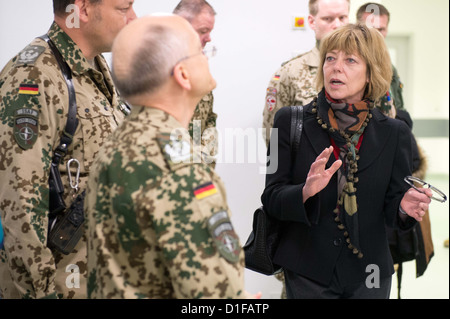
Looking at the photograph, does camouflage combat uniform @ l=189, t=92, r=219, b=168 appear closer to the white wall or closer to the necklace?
the white wall

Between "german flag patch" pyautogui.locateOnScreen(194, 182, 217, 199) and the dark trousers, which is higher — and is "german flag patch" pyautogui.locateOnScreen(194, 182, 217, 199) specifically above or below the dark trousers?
above

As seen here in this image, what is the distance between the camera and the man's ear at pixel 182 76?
139cm

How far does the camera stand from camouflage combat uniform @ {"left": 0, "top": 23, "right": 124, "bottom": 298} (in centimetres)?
183

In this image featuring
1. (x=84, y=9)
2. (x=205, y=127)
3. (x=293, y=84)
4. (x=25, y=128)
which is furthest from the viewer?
(x=293, y=84)

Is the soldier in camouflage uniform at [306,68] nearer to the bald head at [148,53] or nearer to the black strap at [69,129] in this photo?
the black strap at [69,129]

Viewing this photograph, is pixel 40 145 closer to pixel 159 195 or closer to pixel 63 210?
pixel 63 210

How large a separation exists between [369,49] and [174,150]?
4.48ft

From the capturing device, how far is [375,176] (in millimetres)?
2307

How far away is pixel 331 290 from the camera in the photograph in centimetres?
224

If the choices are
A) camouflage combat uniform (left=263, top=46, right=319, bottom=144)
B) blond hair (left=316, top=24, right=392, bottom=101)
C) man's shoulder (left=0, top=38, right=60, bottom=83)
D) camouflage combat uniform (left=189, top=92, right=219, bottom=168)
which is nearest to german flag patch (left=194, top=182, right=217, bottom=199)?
man's shoulder (left=0, top=38, right=60, bottom=83)

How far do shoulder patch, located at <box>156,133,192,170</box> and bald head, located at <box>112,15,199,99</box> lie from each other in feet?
0.42

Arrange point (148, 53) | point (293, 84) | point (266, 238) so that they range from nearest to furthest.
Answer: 1. point (148, 53)
2. point (266, 238)
3. point (293, 84)

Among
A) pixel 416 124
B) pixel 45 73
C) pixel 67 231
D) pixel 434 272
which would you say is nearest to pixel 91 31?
pixel 45 73

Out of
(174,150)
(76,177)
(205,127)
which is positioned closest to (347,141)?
(76,177)
